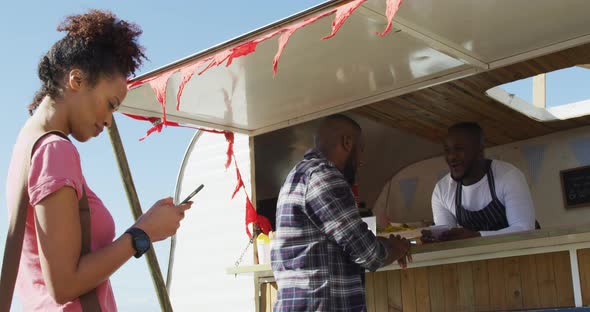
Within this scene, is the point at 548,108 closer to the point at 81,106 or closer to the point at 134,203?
the point at 134,203

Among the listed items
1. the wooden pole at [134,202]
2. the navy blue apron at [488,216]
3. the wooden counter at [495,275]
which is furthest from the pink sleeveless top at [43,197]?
the navy blue apron at [488,216]

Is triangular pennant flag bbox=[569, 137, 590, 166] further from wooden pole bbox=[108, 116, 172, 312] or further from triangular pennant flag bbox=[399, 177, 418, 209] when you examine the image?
wooden pole bbox=[108, 116, 172, 312]

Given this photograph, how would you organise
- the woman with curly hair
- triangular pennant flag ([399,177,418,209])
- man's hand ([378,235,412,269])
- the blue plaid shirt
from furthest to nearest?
1. triangular pennant flag ([399,177,418,209])
2. man's hand ([378,235,412,269])
3. the blue plaid shirt
4. the woman with curly hair

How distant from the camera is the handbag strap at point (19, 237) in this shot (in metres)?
1.65

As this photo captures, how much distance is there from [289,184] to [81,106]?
1.96m

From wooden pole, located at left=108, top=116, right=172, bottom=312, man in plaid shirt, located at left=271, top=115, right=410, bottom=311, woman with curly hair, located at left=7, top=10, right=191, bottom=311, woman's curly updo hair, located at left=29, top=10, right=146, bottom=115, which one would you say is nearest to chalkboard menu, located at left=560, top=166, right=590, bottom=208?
man in plaid shirt, located at left=271, top=115, right=410, bottom=311

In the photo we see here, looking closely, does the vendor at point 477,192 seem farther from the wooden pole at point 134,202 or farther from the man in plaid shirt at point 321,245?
the wooden pole at point 134,202

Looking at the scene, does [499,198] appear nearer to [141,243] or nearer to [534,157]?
[534,157]

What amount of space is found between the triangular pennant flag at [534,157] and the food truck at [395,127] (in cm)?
2

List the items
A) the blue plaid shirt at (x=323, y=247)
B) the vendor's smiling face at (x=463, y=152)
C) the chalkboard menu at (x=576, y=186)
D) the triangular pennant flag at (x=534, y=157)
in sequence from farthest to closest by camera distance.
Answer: the triangular pennant flag at (x=534, y=157), the chalkboard menu at (x=576, y=186), the vendor's smiling face at (x=463, y=152), the blue plaid shirt at (x=323, y=247)

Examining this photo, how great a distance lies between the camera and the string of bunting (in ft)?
10.5

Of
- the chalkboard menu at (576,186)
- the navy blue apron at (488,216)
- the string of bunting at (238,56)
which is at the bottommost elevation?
the navy blue apron at (488,216)

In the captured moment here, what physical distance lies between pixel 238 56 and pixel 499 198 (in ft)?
6.97

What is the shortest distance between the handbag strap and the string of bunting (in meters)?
1.62
